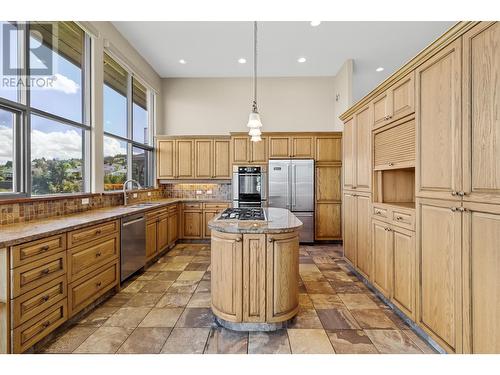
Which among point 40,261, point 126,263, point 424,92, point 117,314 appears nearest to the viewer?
point 40,261

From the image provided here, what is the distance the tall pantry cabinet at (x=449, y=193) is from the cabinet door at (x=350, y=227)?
0.71 metres

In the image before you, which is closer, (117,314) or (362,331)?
(362,331)

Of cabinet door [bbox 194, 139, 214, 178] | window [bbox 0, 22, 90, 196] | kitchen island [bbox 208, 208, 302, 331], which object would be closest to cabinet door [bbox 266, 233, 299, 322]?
kitchen island [bbox 208, 208, 302, 331]

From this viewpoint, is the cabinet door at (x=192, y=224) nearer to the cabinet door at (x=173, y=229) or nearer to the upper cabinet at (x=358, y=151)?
the cabinet door at (x=173, y=229)

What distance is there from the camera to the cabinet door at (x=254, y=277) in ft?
6.65

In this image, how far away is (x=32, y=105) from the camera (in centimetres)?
251

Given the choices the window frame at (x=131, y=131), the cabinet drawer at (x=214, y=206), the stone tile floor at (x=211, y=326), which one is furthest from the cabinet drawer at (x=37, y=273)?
the cabinet drawer at (x=214, y=206)

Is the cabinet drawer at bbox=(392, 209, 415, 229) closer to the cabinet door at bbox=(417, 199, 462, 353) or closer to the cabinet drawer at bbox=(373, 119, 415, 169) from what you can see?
the cabinet door at bbox=(417, 199, 462, 353)

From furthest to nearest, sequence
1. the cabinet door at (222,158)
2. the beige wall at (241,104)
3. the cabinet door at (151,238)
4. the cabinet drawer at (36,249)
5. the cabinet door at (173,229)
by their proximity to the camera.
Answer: the beige wall at (241,104) < the cabinet door at (222,158) < the cabinet door at (173,229) < the cabinet door at (151,238) < the cabinet drawer at (36,249)

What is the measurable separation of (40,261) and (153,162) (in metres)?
3.79

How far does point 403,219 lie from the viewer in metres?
2.26

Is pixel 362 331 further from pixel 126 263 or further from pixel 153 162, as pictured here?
pixel 153 162
